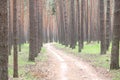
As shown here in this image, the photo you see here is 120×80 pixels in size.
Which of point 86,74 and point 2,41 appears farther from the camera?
point 86,74

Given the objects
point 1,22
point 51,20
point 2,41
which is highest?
point 1,22

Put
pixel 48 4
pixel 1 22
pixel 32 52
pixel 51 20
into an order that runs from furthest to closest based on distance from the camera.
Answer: pixel 51 20 < pixel 48 4 < pixel 32 52 < pixel 1 22

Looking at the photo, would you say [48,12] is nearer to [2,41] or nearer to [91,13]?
[91,13]

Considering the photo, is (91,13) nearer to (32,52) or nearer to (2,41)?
(32,52)

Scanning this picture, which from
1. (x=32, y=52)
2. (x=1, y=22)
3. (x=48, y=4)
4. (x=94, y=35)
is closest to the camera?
(x=1, y=22)

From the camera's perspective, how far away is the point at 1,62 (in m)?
7.32

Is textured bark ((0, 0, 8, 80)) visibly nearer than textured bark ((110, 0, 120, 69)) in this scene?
Yes

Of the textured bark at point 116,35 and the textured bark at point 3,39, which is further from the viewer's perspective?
the textured bark at point 116,35

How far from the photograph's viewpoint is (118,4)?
14.2m

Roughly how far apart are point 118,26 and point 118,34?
0.40 meters

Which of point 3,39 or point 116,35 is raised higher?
point 3,39

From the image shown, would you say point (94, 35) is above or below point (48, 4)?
below

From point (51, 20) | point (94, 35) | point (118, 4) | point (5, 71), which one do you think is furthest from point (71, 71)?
point (51, 20)

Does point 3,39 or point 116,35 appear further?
point 116,35
